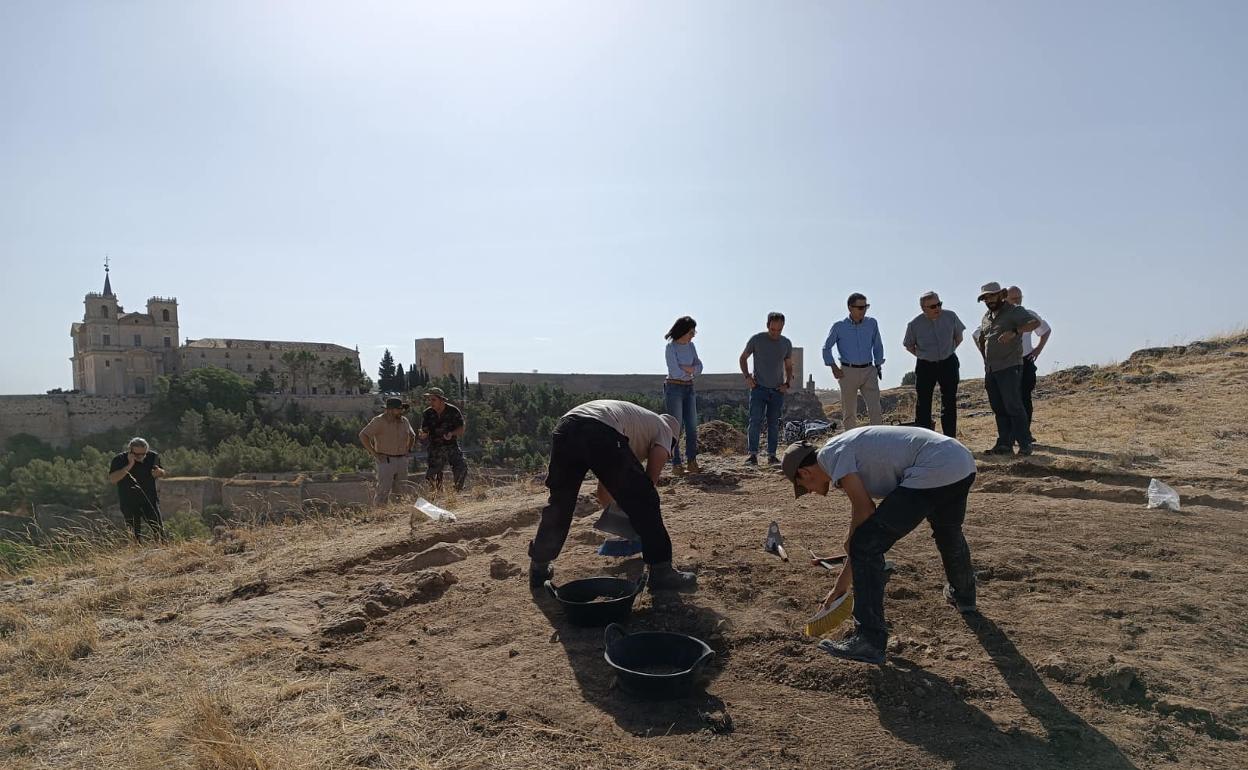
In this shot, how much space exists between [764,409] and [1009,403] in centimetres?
263

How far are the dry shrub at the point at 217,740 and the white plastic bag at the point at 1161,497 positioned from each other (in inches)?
241

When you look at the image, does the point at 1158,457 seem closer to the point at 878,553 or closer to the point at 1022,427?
the point at 1022,427

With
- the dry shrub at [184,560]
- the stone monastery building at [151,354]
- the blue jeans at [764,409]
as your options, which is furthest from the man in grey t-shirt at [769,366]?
the stone monastery building at [151,354]

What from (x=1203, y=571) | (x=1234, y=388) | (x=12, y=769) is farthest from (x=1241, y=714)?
(x=1234, y=388)

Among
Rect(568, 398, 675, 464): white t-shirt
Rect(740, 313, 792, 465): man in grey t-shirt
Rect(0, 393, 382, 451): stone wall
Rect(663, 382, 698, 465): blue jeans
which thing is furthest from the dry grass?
Rect(0, 393, 382, 451): stone wall

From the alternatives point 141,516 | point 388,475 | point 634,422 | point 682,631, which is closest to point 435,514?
point 388,475

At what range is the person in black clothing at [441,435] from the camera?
962 centimetres

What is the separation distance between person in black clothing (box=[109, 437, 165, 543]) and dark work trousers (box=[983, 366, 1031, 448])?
30.9 feet

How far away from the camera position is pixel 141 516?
868cm

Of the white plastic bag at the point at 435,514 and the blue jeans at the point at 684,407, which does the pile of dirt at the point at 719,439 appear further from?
the white plastic bag at the point at 435,514

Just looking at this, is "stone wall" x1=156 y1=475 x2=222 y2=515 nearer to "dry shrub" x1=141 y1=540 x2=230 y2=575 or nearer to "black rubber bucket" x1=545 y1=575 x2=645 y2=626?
"dry shrub" x1=141 y1=540 x2=230 y2=575

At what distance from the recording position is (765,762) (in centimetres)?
273

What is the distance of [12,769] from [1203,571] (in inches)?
235

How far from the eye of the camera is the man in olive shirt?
24.8ft
